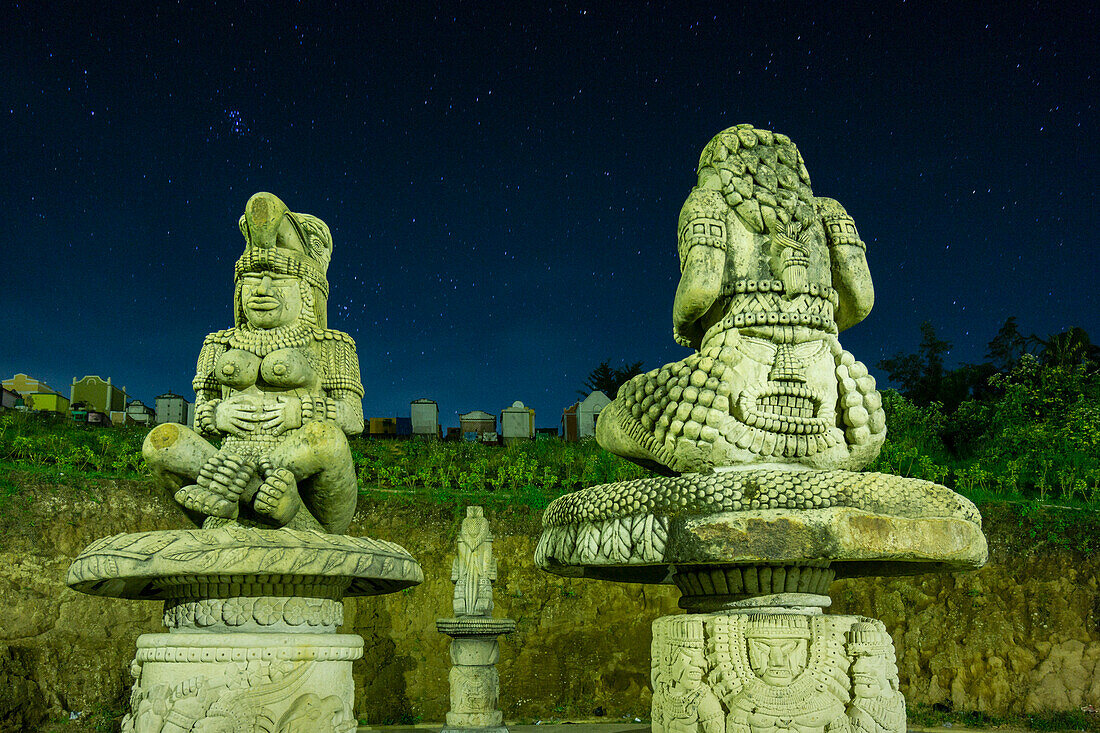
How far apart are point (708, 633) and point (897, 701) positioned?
87 cm

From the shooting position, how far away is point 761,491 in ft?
11.6

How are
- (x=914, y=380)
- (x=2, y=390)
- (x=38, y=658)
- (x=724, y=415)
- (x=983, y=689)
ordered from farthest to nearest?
1. (x=914, y=380)
2. (x=2, y=390)
3. (x=983, y=689)
4. (x=38, y=658)
5. (x=724, y=415)

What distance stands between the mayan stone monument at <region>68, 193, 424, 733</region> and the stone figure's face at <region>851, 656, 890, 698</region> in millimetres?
2013

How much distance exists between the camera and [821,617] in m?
3.59

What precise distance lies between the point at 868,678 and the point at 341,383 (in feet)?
10.1

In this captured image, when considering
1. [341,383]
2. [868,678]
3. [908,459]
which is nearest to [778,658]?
[868,678]

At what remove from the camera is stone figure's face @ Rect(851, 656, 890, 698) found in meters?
3.49

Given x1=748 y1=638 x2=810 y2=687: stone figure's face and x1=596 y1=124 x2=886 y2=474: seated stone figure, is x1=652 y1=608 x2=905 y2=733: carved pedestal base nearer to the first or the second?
x1=748 y1=638 x2=810 y2=687: stone figure's face

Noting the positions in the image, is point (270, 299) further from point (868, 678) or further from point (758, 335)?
point (868, 678)

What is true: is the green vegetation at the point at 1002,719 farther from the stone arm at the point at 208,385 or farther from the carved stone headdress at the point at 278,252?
the stone arm at the point at 208,385

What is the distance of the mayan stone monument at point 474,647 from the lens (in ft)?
27.0

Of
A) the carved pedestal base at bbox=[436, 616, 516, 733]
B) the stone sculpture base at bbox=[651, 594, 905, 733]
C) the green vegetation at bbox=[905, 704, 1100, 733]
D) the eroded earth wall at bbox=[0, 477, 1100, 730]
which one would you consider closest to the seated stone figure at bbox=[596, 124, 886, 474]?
the stone sculpture base at bbox=[651, 594, 905, 733]

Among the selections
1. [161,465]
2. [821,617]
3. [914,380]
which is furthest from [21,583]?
[914,380]

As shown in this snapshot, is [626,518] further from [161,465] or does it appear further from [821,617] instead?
[161,465]
